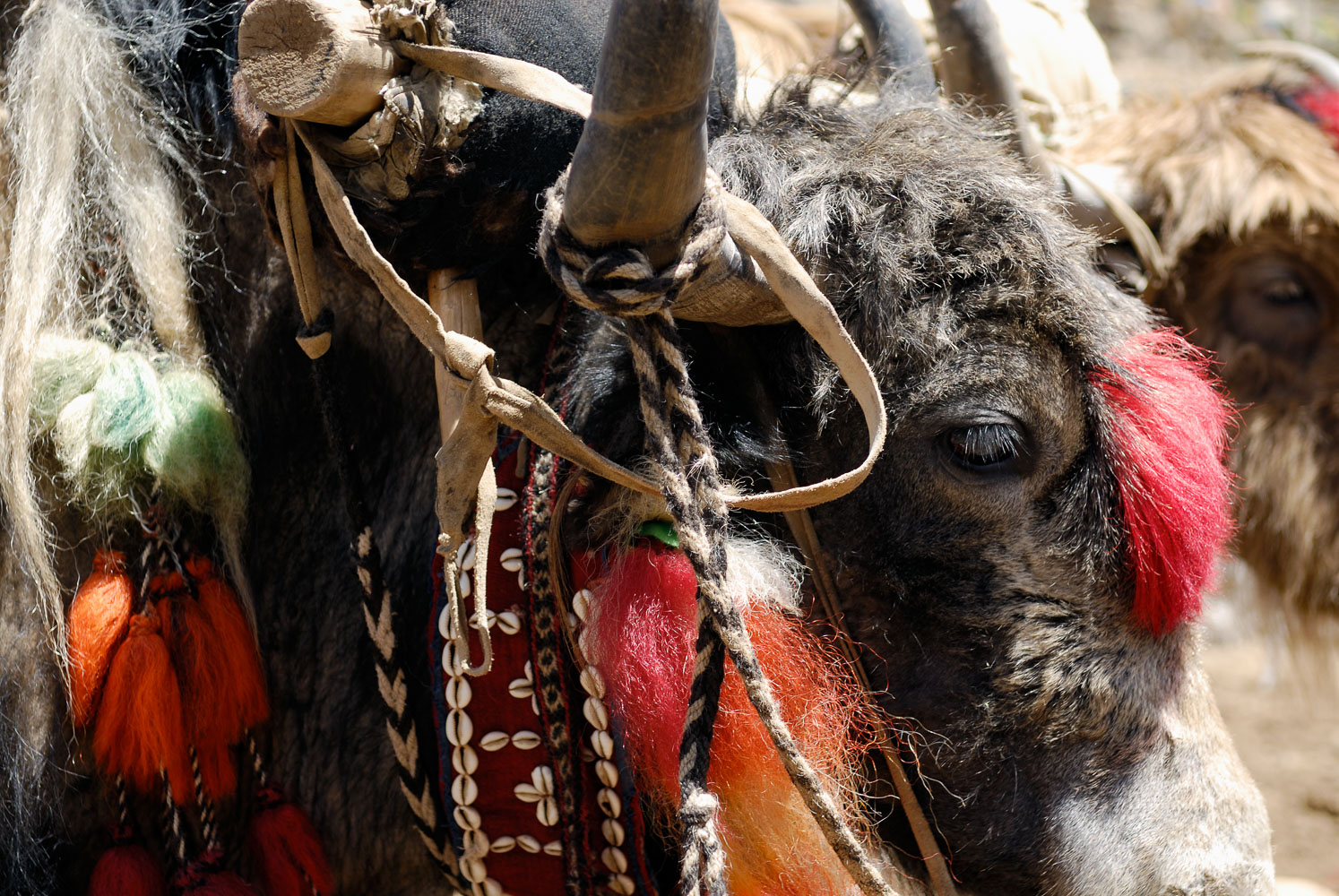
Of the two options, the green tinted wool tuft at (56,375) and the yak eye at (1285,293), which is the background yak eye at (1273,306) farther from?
the green tinted wool tuft at (56,375)

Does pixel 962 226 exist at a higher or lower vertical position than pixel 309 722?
higher

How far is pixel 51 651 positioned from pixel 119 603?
13 cm

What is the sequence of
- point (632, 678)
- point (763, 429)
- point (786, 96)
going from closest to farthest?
point (632, 678) < point (763, 429) < point (786, 96)

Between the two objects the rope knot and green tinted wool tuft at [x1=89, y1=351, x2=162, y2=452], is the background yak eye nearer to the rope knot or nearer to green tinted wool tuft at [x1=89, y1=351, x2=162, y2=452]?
the rope knot

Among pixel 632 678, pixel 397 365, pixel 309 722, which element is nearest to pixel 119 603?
pixel 309 722

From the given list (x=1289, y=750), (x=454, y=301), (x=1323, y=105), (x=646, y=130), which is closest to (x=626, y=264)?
(x=646, y=130)

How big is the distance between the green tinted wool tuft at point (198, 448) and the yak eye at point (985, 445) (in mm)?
981

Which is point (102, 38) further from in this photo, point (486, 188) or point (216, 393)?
point (486, 188)

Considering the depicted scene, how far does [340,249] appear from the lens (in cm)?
137

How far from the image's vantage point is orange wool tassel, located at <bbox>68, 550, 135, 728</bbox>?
1404mm

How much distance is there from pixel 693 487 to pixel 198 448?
0.77 metres

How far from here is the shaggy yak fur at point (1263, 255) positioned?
2.75m

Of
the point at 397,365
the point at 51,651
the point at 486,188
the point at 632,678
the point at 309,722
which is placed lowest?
the point at 309,722

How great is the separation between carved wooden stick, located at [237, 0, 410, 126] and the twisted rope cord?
25 centimetres
